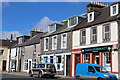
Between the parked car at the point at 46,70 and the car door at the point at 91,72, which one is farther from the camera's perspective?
the parked car at the point at 46,70

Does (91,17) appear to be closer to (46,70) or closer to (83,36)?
(83,36)

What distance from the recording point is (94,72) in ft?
63.8

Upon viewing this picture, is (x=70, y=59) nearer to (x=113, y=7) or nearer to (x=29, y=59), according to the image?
(x=113, y=7)

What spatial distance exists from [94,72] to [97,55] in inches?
218

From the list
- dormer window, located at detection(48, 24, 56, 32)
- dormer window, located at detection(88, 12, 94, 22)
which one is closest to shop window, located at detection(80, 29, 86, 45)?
dormer window, located at detection(88, 12, 94, 22)

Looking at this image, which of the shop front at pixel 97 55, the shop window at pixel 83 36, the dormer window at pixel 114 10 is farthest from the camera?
the shop window at pixel 83 36

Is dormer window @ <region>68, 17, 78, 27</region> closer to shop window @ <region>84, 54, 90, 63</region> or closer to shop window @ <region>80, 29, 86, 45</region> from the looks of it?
shop window @ <region>80, 29, 86, 45</region>

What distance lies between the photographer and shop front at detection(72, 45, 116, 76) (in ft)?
75.2

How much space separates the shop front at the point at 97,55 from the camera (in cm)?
2291

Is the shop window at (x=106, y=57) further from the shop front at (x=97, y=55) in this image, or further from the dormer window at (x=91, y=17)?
the dormer window at (x=91, y=17)

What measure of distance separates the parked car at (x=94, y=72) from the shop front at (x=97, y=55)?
10.3 feet

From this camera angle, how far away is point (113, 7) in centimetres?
2456

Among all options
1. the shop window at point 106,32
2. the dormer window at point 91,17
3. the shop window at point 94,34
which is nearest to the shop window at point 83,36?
the shop window at point 94,34

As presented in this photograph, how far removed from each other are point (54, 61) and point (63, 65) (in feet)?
8.07
